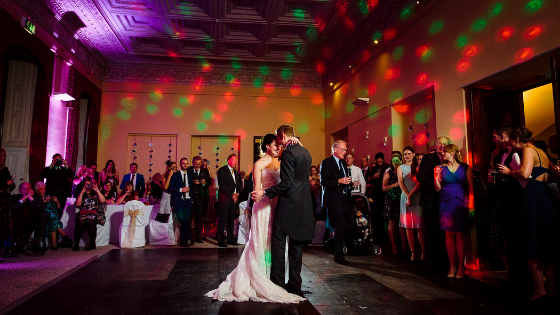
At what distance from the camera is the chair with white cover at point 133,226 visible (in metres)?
5.73

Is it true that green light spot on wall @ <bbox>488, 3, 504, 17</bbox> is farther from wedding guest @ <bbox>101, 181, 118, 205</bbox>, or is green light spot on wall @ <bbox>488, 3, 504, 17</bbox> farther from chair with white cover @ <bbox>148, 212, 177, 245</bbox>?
wedding guest @ <bbox>101, 181, 118, 205</bbox>

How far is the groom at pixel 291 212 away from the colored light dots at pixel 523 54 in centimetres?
270

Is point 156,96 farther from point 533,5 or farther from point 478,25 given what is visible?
point 533,5

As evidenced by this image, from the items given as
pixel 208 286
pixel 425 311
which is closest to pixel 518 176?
pixel 425 311

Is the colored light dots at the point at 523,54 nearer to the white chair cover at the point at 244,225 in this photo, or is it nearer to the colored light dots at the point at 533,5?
the colored light dots at the point at 533,5

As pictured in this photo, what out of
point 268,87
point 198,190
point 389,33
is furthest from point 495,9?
point 268,87

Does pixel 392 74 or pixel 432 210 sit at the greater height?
pixel 392 74

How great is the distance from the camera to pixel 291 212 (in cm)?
293

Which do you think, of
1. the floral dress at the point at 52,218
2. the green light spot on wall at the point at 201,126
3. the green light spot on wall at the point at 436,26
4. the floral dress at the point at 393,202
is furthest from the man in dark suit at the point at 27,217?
the green light spot on wall at the point at 436,26

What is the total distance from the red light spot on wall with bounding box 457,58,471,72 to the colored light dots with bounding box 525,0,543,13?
956mm

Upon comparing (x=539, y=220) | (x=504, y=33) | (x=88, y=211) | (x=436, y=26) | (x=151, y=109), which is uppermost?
(x=436, y=26)

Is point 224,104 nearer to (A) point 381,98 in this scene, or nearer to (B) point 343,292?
(A) point 381,98

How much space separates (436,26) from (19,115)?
7954 mm

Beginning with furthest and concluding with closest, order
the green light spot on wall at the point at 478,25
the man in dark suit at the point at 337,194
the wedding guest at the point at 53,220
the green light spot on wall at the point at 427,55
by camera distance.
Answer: the wedding guest at the point at 53,220, the green light spot on wall at the point at 427,55, the man in dark suit at the point at 337,194, the green light spot on wall at the point at 478,25
